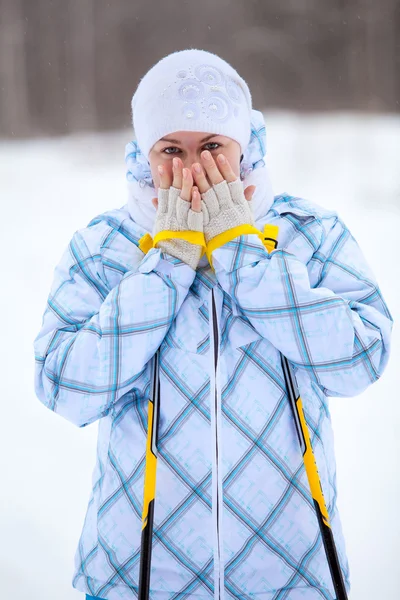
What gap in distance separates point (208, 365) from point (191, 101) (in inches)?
13.6

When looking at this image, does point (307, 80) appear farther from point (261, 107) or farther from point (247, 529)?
point (247, 529)

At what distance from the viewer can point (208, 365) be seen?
Answer: 3.16ft

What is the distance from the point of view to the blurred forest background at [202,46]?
249 cm

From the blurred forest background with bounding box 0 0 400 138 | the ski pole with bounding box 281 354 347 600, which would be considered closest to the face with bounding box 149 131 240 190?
the ski pole with bounding box 281 354 347 600

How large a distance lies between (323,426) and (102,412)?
288 mm

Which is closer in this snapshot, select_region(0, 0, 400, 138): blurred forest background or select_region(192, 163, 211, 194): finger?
select_region(192, 163, 211, 194): finger

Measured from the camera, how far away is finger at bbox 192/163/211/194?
3.14 ft

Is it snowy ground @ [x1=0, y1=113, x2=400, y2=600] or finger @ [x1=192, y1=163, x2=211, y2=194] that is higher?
finger @ [x1=192, y1=163, x2=211, y2=194]

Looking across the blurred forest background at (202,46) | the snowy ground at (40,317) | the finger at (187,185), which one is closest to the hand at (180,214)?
the finger at (187,185)

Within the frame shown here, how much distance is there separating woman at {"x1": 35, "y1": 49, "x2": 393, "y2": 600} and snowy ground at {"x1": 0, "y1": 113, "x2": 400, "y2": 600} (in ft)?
3.02

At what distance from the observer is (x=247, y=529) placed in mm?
963

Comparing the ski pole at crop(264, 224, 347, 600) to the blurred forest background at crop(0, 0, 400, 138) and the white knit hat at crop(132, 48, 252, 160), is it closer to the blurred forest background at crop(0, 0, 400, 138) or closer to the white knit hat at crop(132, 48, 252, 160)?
the white knit hat at crop(132, 48, 252, 160)

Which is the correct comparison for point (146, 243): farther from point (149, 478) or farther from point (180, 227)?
point (149, 478)

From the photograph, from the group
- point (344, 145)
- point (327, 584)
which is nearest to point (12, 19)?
point (344, 145)
